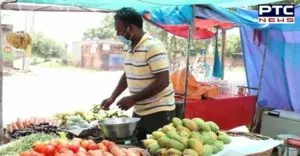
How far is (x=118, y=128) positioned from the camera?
98.7 inches

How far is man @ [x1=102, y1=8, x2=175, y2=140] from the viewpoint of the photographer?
303 centimetres

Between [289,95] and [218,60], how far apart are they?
129cm

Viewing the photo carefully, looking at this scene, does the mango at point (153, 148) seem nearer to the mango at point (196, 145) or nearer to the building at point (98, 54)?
the mango at point (196, 145)

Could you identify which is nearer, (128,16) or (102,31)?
(128,16)

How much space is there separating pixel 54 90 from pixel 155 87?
9.39 m

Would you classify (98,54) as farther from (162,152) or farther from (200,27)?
(162,152)

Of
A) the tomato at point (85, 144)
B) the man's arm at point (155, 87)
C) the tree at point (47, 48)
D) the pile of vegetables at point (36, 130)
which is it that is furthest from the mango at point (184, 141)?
the tree at point (47, 48)

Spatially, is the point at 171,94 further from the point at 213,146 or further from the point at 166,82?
the point at 213,146

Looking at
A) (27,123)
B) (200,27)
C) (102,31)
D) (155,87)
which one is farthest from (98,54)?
(155,87)

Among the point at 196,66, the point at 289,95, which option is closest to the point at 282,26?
the point at 289,95

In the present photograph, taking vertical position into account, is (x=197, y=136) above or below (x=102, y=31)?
below

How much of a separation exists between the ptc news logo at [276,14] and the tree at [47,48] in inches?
339

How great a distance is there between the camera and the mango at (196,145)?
230 centimetres

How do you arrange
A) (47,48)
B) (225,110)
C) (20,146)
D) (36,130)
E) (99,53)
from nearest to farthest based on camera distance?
(20,146) → (36,130) → (225,110) → (47,48) → (99,53)
